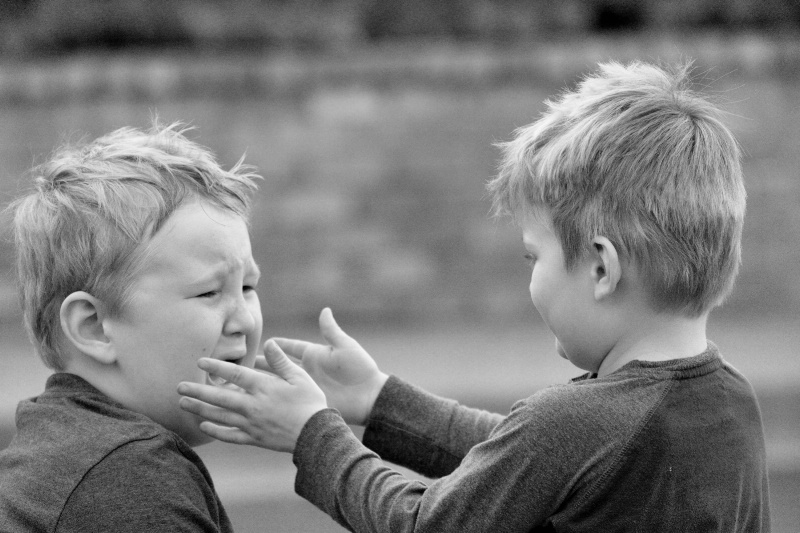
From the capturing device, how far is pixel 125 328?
2.10 metres

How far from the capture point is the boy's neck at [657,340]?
76.8 inches

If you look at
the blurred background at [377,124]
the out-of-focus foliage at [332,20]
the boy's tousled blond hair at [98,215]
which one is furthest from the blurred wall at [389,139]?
the boy's tousled blond hair at [98,215]

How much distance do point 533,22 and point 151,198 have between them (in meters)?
7.54

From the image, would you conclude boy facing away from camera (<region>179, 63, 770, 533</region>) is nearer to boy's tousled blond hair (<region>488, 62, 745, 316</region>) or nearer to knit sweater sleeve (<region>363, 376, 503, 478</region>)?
boy's tousled blond hair (<region>488, 62, 745, 316</region>)

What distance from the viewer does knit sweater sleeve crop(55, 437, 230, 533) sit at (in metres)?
1.87

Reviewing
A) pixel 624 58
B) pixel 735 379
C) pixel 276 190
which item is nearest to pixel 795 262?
pixel 624 58

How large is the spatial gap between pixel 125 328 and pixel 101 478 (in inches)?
12.8

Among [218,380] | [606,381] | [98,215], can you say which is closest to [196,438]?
[218,380]

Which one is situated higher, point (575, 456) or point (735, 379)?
point (735, 379)

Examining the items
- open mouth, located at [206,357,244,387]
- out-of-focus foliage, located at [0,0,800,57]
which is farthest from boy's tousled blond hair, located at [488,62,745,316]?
out-of-focus foliage, located at [0,0,800,57]

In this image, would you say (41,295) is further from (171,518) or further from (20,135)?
(20,135)

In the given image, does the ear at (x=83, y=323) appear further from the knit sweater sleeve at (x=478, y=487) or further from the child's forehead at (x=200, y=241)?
the knit sweater sleeve at (x=478, y=487)

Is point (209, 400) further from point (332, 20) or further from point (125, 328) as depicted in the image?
point (332, 20)

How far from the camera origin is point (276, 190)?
8.55 meters
